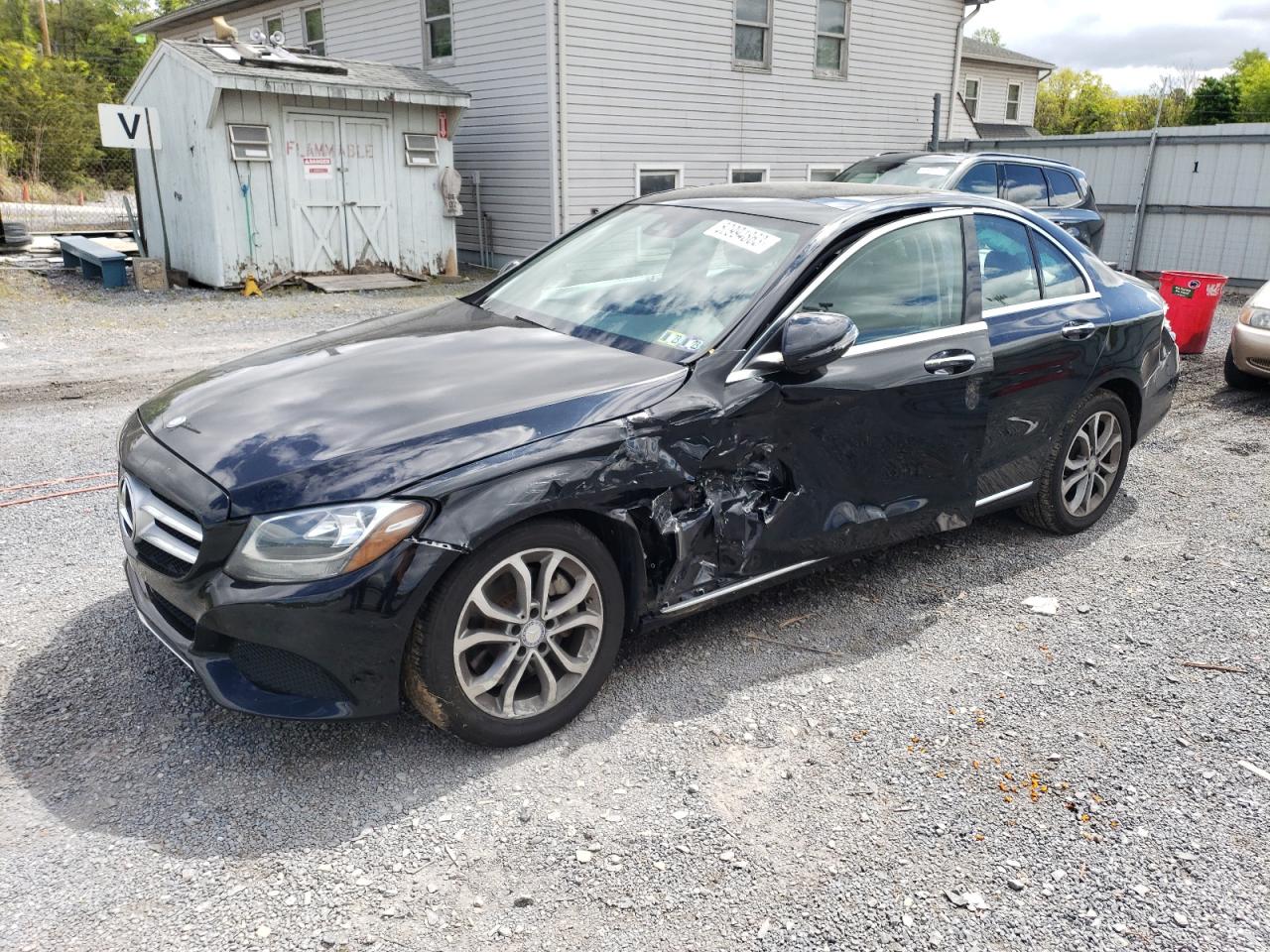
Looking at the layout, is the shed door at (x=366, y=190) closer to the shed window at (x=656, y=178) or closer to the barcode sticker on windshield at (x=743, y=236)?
the shed window at (x=656, y=178)

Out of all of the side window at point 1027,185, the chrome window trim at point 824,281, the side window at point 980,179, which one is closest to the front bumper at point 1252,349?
the side window at point 980,179

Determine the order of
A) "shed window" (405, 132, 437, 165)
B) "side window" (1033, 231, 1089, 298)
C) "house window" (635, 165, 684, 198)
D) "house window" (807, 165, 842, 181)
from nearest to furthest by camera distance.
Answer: "side window" (1033, 231, 1089, 298) < "shed window" (405, 132, 437, 165) < "house window" (635, 165, 684, 198) < "house window" (807, 165, 842, 181)

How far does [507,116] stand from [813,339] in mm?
13341

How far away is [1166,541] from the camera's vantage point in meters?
4.96

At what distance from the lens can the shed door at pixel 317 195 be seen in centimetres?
1343

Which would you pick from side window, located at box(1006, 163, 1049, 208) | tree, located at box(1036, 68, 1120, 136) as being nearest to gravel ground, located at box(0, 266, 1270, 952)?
side window, located at box(1006, 163, 1049, 208)

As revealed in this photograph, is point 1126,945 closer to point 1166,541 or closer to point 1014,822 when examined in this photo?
point 1014,822

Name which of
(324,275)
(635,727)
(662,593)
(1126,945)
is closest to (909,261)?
(662,593)

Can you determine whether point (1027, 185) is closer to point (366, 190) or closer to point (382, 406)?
point (366, 190)

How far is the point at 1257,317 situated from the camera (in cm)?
805

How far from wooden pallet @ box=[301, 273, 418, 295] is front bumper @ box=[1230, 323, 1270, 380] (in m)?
10.3

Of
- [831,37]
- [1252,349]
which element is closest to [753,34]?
[831,37]

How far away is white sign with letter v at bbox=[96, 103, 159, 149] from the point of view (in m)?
12.8

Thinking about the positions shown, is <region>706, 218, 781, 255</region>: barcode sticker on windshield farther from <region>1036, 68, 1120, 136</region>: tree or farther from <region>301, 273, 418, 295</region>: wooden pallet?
<region>1036, 68, 1120, 136</region>: tree
